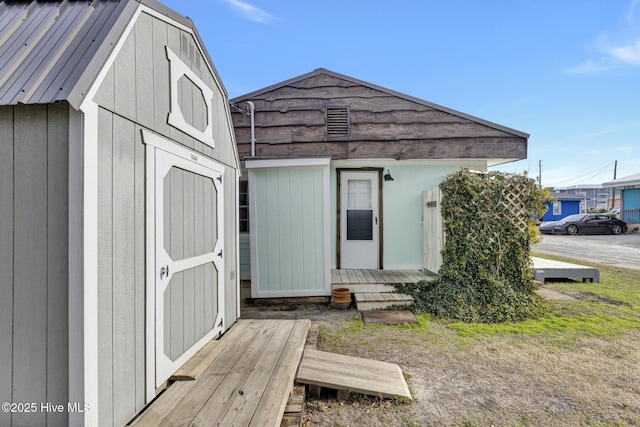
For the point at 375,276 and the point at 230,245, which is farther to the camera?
the point at 375,276

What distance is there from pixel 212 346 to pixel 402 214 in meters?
4.68

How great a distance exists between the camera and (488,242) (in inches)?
182

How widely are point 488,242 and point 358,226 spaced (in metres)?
2.55

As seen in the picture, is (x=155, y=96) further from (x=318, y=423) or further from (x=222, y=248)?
(x=318, y=423)

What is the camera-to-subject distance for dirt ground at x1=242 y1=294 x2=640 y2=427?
2.26 metres

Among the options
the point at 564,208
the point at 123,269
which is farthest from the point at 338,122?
the point at 564,208

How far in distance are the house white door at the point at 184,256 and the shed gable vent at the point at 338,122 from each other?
3399mm

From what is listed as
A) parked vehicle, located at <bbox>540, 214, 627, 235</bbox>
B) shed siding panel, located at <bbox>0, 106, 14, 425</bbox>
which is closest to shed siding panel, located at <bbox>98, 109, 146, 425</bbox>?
shed siding panel, located at <bbox>0, 106, 14, 425</bbox>

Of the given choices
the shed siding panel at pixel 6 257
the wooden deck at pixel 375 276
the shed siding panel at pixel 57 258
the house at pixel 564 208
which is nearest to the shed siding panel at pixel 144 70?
the shed siding panel at pixel 57 258

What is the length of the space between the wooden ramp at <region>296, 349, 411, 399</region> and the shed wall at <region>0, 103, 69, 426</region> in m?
1.66

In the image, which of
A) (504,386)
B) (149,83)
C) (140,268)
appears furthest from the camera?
(504,386)

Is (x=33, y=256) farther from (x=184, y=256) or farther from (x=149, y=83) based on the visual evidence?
(x=149, y=83)

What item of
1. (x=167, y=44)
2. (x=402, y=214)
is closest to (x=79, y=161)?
(x=167, y=44)

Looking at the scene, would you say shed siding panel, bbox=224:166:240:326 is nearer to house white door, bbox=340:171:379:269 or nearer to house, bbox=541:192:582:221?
house white door, bbox=340:171:379:269
